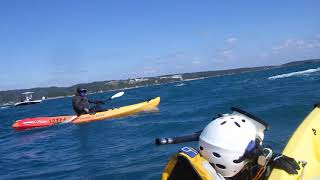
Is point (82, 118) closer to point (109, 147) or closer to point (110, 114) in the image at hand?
point (110, 114)

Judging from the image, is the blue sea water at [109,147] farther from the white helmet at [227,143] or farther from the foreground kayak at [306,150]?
the white helmet at [227,143]

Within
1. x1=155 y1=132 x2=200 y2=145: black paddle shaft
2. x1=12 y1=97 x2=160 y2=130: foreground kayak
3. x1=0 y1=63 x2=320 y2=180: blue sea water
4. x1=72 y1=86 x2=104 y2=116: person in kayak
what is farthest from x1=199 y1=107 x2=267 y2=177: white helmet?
x1=12 y1=97 x2=160 y2=130: foreground kayak

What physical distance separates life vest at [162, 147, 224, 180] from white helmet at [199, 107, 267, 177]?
3.8 inches

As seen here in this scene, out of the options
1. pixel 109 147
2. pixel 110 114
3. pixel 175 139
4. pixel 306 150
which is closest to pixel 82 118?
pixel 110 114

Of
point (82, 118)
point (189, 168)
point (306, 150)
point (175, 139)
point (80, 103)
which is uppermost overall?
point (175, 139)

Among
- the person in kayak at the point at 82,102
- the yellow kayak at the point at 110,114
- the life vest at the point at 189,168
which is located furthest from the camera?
the yellow kayak at the point at 110,114

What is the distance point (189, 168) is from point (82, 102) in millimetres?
16697

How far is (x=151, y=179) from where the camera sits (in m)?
7.48

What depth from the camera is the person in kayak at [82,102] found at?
1866cm

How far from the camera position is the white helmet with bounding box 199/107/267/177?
3.04 metres

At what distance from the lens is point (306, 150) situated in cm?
455

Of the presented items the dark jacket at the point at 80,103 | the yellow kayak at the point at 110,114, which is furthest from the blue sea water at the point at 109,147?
the dark jacket at the point at 80,103

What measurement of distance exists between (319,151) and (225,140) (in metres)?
2.12

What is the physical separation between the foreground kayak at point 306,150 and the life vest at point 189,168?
869 mm
